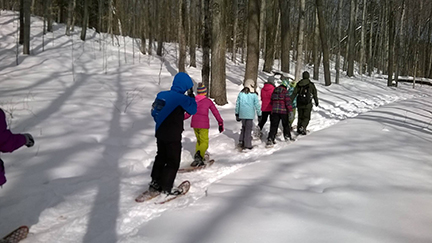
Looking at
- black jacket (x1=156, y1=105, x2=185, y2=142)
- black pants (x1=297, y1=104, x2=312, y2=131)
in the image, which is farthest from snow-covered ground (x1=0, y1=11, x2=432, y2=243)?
black jacket (x1=156, y1=105, x2=185, y2=142)

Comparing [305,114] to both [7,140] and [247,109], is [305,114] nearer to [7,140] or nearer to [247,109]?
[247,109]

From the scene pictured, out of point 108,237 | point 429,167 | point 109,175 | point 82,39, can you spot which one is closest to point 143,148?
point 109,175

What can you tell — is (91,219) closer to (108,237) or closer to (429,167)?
(108,237)

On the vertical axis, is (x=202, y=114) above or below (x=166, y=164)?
above

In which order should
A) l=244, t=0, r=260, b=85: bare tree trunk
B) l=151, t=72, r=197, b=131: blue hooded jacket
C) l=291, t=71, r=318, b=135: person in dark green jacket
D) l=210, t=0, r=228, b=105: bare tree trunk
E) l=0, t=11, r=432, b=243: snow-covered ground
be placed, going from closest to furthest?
l=0, t=11, r=432, b=243: snow-covered ground, l=151, t=72, r=197, b=131: blue hooded jacket, l=291, t=71, r=318, b=135: person in dark green jacket, l=210, t=0, r=228, b=105: bare tree trunk, l=244, t=0, r=260, b=85: bare tree trunk

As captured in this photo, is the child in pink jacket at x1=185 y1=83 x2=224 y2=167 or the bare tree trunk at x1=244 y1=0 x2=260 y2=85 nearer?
the child in pink jacket at x1=185 y1=83 x2=224 y2=167

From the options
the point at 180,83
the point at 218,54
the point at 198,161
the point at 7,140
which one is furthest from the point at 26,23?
the point at 7,140

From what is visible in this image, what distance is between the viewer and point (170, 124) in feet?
12.5

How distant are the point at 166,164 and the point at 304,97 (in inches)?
205

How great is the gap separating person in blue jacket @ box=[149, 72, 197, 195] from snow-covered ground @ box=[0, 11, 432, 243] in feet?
1.17

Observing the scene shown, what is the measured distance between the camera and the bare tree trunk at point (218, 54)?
9.48 meters

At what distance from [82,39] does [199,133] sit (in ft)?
56.1

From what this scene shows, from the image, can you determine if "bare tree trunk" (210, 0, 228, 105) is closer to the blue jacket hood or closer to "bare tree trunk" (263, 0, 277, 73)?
the blue jacket hood

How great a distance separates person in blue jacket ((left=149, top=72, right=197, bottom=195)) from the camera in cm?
378
